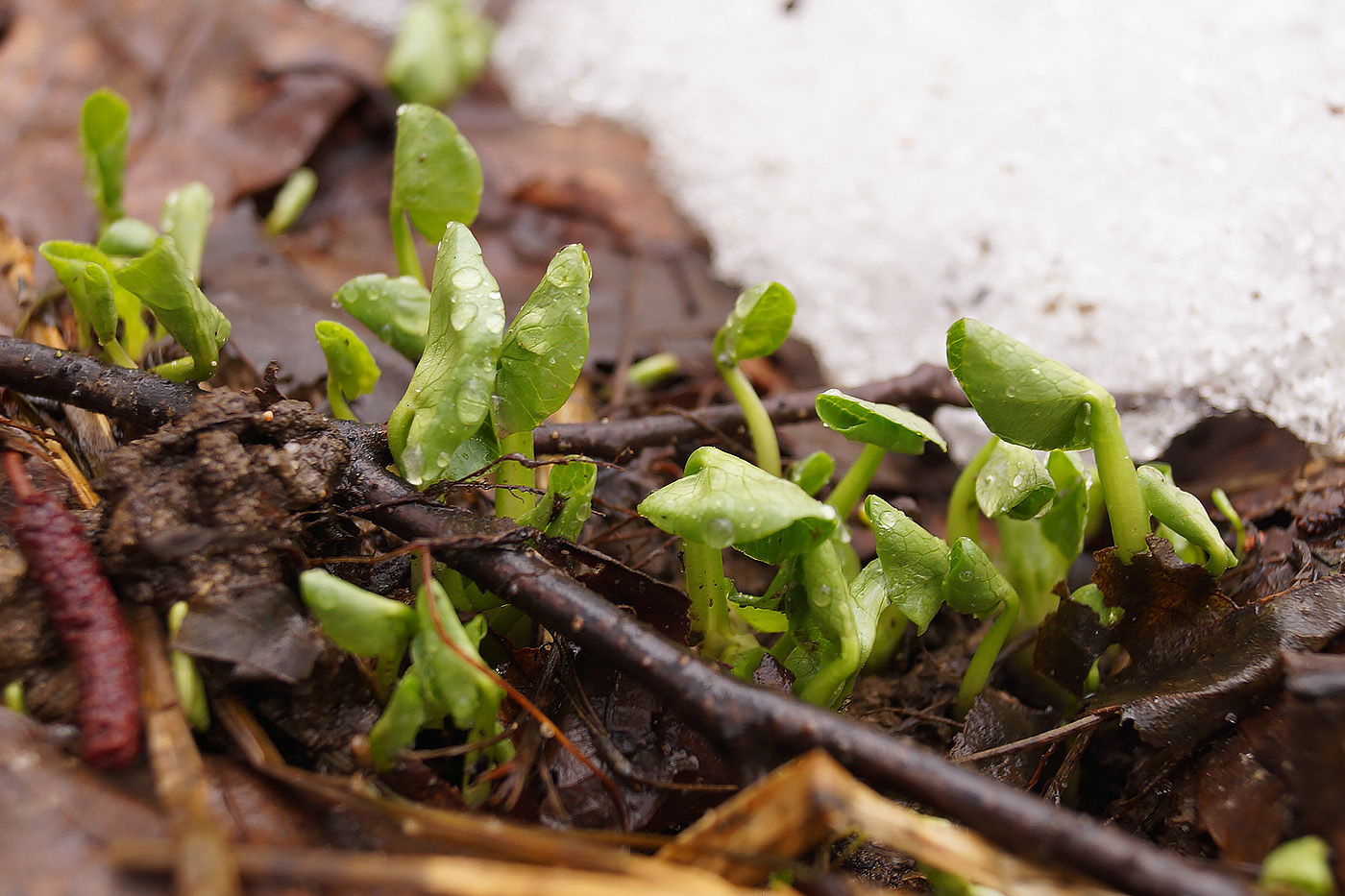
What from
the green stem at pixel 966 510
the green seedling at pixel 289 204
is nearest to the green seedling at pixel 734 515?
the green stem at pixel 966 510

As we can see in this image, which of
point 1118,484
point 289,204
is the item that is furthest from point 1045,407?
point 289,204

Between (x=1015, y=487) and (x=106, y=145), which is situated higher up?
(x=106, y=145)

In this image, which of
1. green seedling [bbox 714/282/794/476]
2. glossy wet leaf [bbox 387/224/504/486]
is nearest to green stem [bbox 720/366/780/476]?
green seedling [bbox 714/282/794/476]

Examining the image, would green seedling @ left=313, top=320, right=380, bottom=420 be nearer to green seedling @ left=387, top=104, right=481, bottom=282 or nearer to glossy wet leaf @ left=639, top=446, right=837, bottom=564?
green seedling @ left=387, top=104, right=481, bottom=282

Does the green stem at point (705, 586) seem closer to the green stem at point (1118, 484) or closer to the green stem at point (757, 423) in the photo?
the green stem at point (757, 423)

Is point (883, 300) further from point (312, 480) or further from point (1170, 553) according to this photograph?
point (312, 480)

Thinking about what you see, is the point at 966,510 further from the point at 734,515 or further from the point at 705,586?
the point at 734,515
